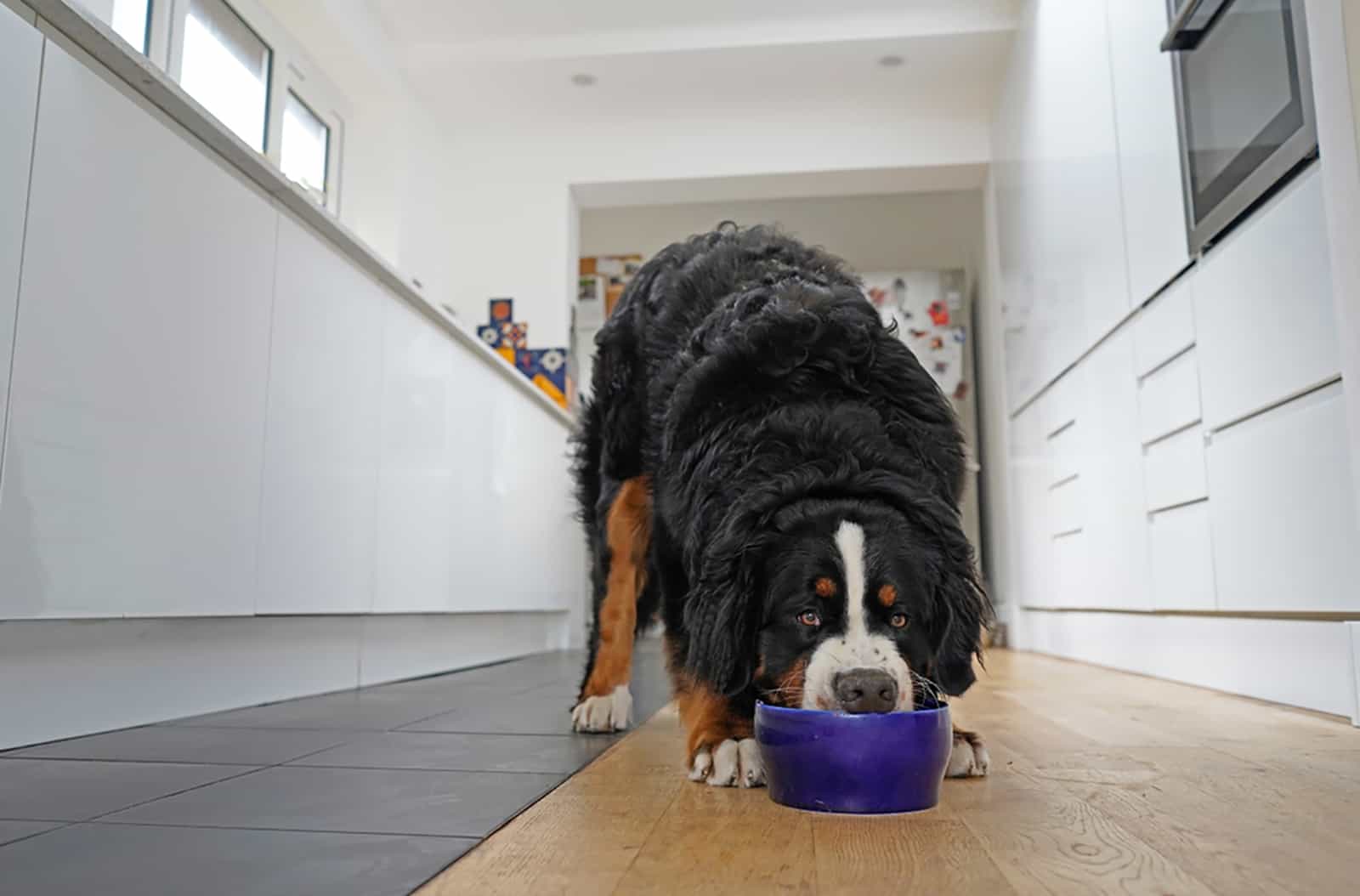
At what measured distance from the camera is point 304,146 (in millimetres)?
4688

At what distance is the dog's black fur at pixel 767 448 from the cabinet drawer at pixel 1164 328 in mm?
1218

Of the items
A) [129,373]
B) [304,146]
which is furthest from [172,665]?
[304,146]

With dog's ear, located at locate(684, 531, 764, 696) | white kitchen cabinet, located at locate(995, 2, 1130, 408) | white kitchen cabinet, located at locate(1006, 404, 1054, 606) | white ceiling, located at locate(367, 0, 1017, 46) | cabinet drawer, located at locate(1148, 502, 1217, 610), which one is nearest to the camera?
dog's ear, located at locate(684, 531, 764, 696)

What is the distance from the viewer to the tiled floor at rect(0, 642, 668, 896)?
2.83 feet

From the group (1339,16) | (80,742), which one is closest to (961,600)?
(1339,16)

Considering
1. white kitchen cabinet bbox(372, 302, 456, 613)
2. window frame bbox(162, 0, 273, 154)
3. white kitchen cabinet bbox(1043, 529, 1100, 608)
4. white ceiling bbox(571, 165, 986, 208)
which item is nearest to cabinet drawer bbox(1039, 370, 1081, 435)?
white kitchen cabinet bbox(1043, 529, 1100, 608)

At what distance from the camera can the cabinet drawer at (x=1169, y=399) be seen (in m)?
2.62

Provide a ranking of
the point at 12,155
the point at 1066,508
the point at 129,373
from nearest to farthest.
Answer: the point at 12,155
the point at 129,373
the point at 1066,508

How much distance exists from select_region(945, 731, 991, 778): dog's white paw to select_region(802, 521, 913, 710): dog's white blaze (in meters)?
0.18

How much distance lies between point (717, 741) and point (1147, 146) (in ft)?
7.64

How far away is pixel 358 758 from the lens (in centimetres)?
150

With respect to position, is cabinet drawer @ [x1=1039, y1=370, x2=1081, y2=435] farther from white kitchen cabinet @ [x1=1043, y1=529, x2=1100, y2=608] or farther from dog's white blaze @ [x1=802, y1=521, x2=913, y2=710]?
dog's white blaze @ [x1=802, y1=521, x2=913, y2=710]

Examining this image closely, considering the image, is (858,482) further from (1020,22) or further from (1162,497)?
(1020,22)

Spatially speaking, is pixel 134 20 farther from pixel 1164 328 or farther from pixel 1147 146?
pixel 1164 328
